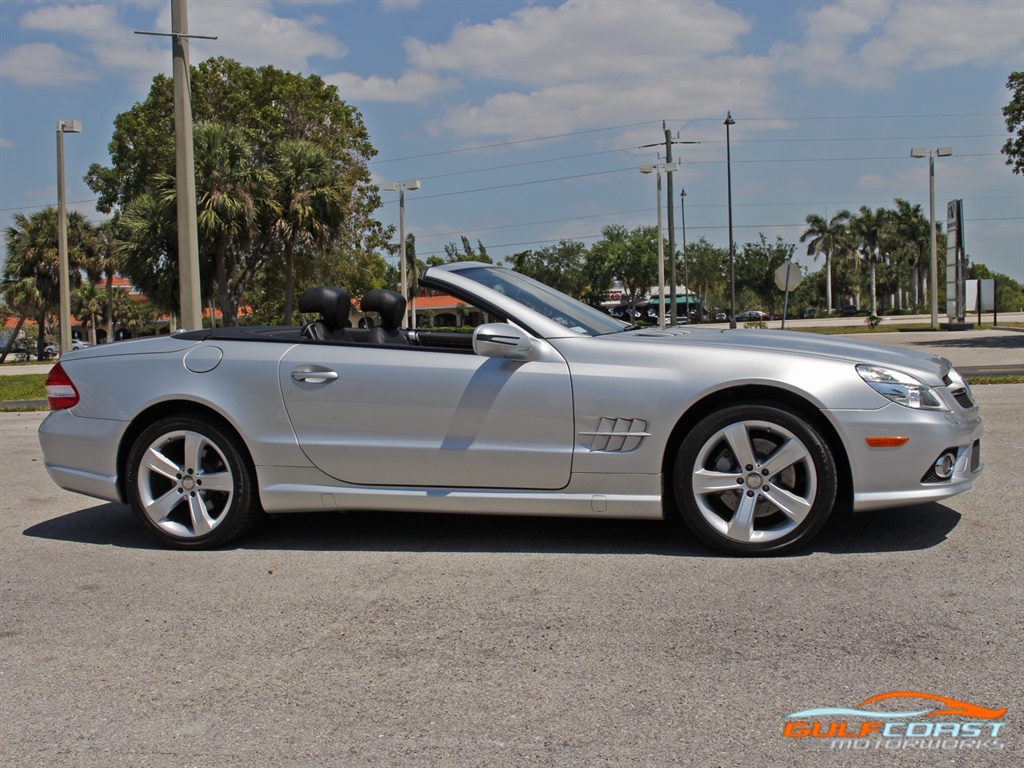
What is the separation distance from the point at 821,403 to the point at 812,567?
717 mm

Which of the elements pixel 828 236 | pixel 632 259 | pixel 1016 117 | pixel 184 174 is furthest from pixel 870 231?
pixel 184 174

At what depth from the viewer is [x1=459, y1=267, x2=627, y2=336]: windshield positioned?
473cm

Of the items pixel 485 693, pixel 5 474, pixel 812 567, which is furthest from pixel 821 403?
pixel 5 474

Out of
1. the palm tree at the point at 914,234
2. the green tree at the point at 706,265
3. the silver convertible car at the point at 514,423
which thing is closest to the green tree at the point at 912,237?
the palm tree at the point at 914,234

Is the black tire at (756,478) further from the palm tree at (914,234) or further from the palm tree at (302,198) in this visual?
the palm tree at (914,234)

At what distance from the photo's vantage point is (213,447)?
187 inches

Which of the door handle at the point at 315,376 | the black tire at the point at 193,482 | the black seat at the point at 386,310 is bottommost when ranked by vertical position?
the black tire at the point at 193,482

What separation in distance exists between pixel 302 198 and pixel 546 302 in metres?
27.8

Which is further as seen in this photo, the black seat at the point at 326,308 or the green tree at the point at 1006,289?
the green tree at the point at 1006,289

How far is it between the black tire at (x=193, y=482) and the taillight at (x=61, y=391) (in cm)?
52

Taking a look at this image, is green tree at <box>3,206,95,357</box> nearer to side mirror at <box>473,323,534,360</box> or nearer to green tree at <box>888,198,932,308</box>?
side mirror at <box>473,323,534,360</box>

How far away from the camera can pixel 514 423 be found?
4.41m

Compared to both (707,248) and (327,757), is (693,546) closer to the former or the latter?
(327,757)

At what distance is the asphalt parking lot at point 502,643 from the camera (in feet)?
8.49
